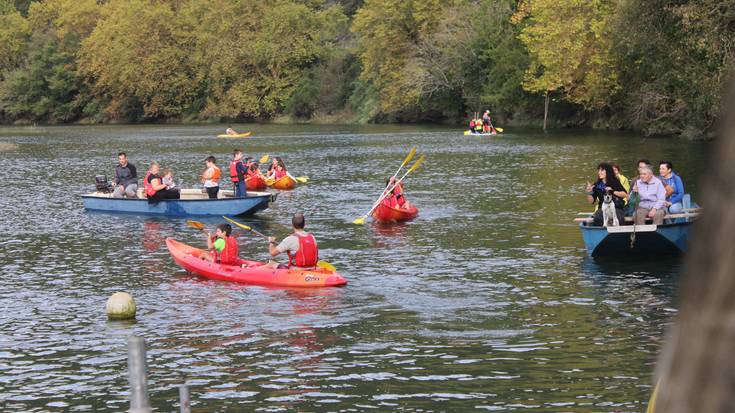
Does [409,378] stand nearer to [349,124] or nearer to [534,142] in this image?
[534,142]

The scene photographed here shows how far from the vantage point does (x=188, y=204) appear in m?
27.2

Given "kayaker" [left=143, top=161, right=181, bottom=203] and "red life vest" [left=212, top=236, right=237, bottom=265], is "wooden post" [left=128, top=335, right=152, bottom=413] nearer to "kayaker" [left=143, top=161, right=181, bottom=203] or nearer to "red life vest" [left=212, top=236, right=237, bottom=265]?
"red life vest" [left=212, top=236, right=237, bottom=265]

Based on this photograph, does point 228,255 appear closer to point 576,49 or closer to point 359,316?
point 359,316

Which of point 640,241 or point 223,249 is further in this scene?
point 640,241

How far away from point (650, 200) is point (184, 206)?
13.9 m

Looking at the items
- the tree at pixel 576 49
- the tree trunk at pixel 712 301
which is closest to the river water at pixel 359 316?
the tree trunk at pixel 712 301

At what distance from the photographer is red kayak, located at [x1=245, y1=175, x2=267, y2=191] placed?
33.9m

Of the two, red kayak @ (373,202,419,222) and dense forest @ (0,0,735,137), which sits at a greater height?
dense forest @ (0,0,735,137)

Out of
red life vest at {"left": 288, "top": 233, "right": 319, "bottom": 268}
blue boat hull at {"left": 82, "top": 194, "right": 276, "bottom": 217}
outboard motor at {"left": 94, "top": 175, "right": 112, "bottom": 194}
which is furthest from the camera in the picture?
outboard motor at {"left": 94, "top": 175, "right": 112, "bottom": 194}

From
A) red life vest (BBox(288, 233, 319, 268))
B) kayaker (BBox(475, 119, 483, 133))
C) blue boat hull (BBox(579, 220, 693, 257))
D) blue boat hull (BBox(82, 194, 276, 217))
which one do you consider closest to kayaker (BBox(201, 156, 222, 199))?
blue boat hull (BBox(82, 194, 276, 217))

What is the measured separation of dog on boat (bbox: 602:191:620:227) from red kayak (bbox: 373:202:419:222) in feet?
24.7

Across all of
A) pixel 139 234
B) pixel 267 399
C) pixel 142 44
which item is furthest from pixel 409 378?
pixel 142 44

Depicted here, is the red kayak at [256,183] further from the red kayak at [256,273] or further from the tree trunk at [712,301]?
the tree trunk at [712,301]

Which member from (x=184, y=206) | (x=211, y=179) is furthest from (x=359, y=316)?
(x=184, y=206)
